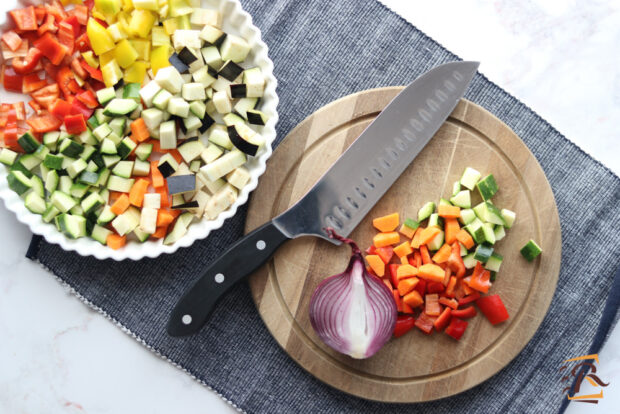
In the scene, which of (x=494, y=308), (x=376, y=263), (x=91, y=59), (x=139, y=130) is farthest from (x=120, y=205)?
(x=494, y=308)

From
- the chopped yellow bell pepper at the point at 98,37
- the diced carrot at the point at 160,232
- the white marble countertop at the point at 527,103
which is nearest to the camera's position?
the chopped yellow bell pepper at the point at 98,37

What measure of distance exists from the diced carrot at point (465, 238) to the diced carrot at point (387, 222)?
0.77ft

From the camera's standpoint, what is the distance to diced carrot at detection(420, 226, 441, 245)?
1983 mm

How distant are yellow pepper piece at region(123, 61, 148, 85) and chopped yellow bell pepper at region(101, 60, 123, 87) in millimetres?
46

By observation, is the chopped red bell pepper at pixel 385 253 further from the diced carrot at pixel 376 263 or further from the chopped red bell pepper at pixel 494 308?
the chopped red bell pepper at pixel 494 308

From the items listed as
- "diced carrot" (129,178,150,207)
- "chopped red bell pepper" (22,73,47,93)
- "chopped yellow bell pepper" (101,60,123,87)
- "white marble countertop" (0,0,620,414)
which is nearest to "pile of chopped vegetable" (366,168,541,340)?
"white marble countertop" (0,0,620,414)

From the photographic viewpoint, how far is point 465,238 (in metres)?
1.99

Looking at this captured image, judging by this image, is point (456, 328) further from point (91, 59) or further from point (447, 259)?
point (91, 59)

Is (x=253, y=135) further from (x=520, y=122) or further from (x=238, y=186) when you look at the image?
(x=520, y=122)

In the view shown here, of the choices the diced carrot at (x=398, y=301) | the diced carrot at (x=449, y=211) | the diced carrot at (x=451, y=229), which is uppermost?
the diced carrot at (x=449, y=211)

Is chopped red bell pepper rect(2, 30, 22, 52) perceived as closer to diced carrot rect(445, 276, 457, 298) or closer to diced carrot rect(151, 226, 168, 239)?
diced carrot rect(151, 226, 168, 239)

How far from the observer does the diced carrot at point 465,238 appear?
1985 mm

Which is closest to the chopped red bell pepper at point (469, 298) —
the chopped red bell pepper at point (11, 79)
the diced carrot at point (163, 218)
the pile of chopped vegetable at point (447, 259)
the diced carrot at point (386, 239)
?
the pile of chopped vegetable at point (447, 259)

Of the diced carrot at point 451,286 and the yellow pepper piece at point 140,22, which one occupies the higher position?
the yellow pepper piece at point 140,22
